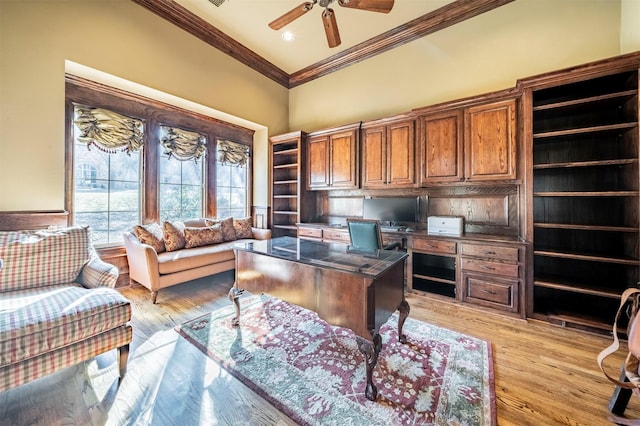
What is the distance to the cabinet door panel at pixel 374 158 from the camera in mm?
3609

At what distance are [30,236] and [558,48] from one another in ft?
17.8

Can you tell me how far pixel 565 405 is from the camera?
1432 millimetres

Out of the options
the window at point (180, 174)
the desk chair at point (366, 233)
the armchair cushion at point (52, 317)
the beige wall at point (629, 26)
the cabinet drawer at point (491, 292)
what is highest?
the beige wall at point (629, 26)

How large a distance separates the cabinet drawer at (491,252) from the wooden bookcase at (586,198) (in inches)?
7.9

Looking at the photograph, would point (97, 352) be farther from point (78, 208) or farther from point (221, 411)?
point (78, 208)

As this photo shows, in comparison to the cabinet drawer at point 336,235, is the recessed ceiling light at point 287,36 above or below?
above

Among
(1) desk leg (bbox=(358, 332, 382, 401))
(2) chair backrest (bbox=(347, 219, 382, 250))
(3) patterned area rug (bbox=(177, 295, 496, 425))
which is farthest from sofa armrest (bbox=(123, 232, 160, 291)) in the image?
(1) desk leg (bbox=(358, 332, 382, 401))

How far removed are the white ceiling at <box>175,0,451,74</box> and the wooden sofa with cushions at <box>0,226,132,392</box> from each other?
3.15 meters

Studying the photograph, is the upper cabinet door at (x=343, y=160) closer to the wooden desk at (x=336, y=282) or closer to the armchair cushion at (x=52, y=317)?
the wooden desk at (x=336, y=282)

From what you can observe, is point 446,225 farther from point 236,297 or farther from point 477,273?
point 236,297

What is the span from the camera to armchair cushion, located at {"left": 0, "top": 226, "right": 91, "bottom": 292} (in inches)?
69.6

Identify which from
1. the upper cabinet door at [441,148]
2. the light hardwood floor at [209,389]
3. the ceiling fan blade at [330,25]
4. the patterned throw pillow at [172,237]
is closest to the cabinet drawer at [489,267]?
the light hardwood floor at [209,389]

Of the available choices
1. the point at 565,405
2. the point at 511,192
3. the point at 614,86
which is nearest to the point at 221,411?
the point at 565,405

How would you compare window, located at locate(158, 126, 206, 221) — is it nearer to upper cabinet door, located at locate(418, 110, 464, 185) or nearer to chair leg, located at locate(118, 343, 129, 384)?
chair leg, located at locate(118, 343, 129, 384)
